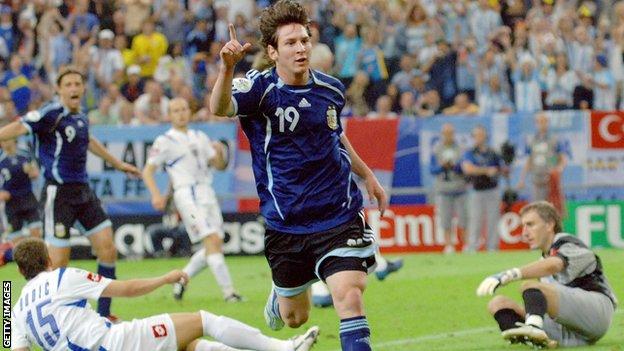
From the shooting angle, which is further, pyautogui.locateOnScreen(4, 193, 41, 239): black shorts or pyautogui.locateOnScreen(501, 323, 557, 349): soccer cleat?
pyautogui.locateOnScreen(4, 193, 41, 239): black shorts

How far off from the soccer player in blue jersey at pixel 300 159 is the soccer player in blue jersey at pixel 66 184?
16.5 feet

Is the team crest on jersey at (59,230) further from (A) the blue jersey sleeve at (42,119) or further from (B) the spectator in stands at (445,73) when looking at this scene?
(B) the spectator in stands at (445,73)

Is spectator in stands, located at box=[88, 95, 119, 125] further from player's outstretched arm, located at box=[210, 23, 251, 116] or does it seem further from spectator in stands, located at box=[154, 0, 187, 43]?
player's outstretched arm, located at box=[210, 23, 251, 116]

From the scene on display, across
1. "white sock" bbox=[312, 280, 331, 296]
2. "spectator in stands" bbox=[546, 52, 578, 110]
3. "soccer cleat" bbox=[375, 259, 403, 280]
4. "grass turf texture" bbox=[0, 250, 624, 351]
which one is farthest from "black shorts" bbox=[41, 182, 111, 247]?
"spectator in stands" bbox=[546, 52, 578, 110]

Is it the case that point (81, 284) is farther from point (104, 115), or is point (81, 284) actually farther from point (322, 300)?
point (104, 115)

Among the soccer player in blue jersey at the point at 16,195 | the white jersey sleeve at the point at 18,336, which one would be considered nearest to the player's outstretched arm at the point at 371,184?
the white jersey sleeve at the point at 18,336

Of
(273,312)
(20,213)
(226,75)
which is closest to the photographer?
(226,75)

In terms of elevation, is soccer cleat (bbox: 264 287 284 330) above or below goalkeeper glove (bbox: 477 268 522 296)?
below

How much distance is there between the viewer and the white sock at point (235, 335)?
939 centimetres

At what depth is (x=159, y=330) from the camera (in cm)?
905

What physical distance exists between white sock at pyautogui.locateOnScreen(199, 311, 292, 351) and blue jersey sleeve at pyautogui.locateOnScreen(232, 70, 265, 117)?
1615 millimetres

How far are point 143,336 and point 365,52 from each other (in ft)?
52.3

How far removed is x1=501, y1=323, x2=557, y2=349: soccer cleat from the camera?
1012 cm
